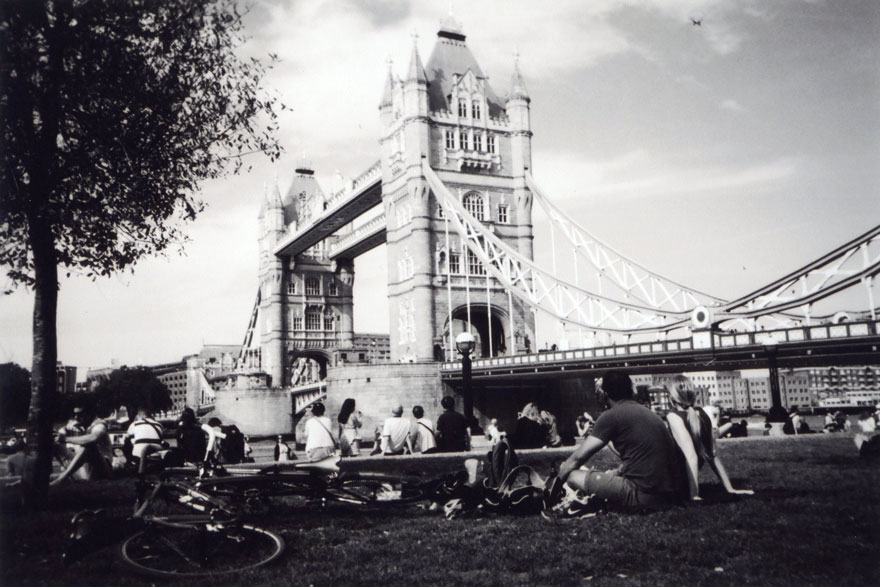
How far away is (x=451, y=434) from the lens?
473 inches

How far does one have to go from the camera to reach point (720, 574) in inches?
189

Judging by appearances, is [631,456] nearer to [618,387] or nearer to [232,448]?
[618,387]

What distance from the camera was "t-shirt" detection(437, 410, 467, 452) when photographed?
11999 mm

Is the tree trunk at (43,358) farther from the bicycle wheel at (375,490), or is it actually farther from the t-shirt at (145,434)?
the bicycle wheel at (375,490)

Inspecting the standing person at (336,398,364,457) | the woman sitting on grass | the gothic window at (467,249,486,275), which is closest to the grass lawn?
the woman sitting on grass

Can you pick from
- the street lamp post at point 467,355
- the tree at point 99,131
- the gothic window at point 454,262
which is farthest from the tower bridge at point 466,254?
the tree at point 99,131

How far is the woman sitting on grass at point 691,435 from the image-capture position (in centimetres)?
670

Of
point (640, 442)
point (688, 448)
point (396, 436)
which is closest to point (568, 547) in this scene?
point (640, 442)

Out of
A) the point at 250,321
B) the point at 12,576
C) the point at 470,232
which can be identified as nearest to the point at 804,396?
the point at 470,232

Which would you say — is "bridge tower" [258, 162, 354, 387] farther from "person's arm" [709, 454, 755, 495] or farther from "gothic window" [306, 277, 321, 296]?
"person's arm" [709, 454, 755, 495]

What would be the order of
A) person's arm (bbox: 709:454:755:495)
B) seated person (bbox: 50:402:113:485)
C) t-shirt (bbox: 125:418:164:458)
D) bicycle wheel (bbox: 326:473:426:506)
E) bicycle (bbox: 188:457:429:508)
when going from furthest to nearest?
t-shirt (bbox: 125:418:164:458) < seated person (bbox: 50:402:113:485) < bicycle wheel (bbox: 326:473:426:506) < person's arm (bbox: 709:454:755:495) < bicycle (bbox: 188:457:429:508)

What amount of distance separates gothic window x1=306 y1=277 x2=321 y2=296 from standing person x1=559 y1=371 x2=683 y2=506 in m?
64.0

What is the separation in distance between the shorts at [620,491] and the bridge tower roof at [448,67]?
1566 inches

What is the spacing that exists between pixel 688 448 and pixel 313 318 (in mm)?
63492
